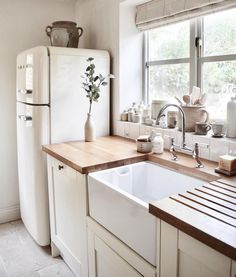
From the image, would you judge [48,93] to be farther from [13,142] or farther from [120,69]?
[13,142]

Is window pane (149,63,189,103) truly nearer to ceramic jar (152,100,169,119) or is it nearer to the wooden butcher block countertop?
ceramic jar (152,100,169,119)

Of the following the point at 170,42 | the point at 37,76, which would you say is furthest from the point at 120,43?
the point at 37,76

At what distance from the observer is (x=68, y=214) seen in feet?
6.61

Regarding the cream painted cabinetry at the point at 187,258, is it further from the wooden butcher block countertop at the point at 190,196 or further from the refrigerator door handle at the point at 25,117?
the refrigerator door handle at the point at 25,117

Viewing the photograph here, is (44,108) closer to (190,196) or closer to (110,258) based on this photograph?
(110,258)

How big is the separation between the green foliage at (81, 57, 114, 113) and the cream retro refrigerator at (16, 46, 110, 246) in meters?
0.05

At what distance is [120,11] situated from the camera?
247 cm

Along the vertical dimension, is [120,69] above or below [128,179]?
above

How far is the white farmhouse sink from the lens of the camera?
1.28m

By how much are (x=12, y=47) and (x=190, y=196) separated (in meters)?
2.29

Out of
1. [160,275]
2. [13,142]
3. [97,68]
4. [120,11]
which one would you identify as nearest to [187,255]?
[160,275]

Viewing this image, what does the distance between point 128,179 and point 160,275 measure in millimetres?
745

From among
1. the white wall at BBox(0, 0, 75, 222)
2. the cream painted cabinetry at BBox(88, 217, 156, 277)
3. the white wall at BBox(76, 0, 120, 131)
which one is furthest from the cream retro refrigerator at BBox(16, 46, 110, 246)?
the cream painted cabinetry at BBox(88, 217, 156, 277)

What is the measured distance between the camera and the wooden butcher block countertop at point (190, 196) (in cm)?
96
